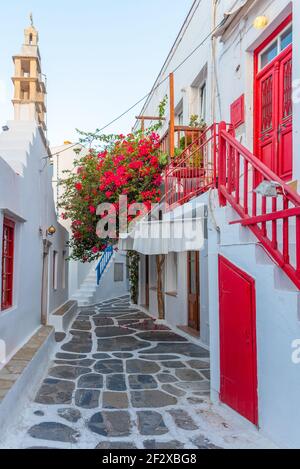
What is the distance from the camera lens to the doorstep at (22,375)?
183 inches

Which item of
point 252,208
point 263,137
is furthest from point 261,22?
point 252,208

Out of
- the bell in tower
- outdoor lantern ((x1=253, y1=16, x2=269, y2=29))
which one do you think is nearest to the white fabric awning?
outdoor lantern ((x1=253, y1=16, x2=269, y2=29))

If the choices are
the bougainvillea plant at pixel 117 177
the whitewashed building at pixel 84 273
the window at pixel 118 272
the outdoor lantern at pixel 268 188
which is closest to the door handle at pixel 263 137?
the outdoor lantern at pixel 268 188

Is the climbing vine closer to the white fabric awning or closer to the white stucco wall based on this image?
the white stucco wall

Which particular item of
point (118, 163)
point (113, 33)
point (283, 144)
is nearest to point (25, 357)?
point (283, 144)

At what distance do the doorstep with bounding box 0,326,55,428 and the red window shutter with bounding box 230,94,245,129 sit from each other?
5.40 metres

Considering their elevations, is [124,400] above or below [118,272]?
below

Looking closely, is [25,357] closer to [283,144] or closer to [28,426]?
[28,426]

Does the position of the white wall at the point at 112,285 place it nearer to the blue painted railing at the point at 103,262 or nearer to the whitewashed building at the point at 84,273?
the whitewashed building at the point at 84,273

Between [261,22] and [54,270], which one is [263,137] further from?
[54,270]

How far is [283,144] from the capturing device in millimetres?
5914

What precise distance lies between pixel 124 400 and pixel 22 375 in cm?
154

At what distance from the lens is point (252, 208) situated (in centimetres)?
476
